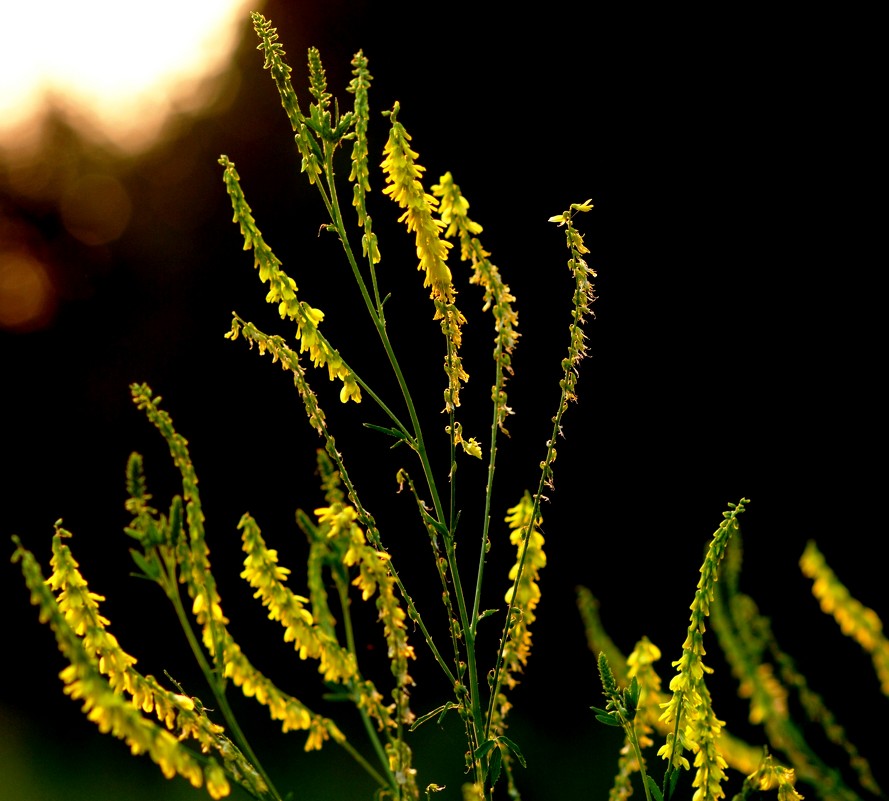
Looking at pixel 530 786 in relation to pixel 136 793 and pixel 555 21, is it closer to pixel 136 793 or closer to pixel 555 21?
pixel 136 793

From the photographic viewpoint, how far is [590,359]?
20.4 feet

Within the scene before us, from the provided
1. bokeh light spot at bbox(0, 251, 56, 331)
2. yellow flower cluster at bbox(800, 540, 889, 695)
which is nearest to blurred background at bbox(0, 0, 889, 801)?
bokeh light spot at bbox(0, 251, 56, 331)

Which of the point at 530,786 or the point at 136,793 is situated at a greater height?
the point at 136,793

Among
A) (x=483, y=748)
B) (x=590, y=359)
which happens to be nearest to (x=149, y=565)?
(x=483, y=748)

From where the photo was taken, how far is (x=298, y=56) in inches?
292

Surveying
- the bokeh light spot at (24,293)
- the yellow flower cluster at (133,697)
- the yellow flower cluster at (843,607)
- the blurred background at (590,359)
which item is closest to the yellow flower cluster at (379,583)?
the yellow flower cluster at (133,697)

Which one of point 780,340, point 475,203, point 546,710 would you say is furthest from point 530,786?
point 475,203

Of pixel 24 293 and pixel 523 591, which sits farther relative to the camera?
pixel 24 293

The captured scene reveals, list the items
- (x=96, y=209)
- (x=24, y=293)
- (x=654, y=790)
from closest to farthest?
(x=654, y=790) < (x=24, y=293) < (x=96, y=209)

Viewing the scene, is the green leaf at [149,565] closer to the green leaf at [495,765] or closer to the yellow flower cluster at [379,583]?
the yellow flower cluster at [379,583]

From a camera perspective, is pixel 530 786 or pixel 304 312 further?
pixel 530 786

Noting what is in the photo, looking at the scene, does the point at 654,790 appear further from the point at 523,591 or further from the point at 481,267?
Result: the point at 481,267

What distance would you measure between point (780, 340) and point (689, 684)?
5.43 meters

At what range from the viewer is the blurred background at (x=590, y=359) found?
643 centimetres
